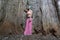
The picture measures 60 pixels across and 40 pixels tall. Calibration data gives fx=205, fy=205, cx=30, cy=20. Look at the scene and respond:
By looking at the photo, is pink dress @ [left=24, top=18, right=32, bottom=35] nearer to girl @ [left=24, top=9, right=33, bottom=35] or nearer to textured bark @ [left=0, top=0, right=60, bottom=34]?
girl @ [left=24, top=9, right=33, bottom=35]

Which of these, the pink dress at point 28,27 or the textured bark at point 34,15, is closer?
the pink dress at point 28,27

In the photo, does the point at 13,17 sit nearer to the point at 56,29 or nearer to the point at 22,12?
the point at 22,12

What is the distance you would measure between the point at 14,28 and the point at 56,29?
1109 mm

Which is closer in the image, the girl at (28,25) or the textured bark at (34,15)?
the girl at (28,25)

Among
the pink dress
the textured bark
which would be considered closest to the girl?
the pink dress

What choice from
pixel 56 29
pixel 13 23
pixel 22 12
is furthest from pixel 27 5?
pixel 56 29

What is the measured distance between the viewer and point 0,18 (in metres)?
5.57

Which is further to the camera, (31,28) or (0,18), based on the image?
(0,18)

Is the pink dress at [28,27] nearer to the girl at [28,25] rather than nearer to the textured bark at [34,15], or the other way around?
the girl at [28,25]

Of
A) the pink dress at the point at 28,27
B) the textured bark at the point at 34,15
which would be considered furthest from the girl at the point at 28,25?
the textured bark at the point at 34,15

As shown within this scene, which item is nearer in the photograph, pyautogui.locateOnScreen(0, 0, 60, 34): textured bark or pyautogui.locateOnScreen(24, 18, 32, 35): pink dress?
pyautogui.locateOnScreen(24, 18, 32, 35): pink dress

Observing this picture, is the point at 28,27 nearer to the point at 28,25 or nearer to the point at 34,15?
the point at 28,25

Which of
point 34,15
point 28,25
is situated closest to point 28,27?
point 28,25

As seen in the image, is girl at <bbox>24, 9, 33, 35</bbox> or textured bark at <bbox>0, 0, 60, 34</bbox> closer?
girl at <bbox>24, 9, 33, 35</bbox>
